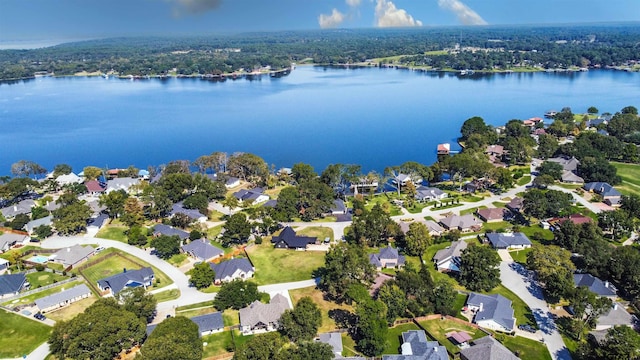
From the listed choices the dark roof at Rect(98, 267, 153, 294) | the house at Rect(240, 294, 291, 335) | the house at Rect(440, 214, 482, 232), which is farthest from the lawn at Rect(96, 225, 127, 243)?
the house at Rect(440, 214, 482, 232)

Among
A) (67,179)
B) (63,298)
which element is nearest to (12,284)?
(63,298)

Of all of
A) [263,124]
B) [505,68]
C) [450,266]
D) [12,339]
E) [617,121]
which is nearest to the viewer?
[12,339]

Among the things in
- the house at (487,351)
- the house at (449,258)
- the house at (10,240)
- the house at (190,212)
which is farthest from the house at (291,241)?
the house at (10,240)

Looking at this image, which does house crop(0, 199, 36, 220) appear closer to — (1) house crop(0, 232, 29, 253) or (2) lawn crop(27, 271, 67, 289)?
(1) house crop(0, 232, 29, 253)

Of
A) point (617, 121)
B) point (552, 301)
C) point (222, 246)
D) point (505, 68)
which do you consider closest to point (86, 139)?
point (222, 246)

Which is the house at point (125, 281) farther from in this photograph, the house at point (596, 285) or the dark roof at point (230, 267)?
the house at point (596, 285)

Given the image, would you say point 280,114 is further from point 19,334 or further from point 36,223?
point 19,334

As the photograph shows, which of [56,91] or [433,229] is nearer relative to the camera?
[433,229]

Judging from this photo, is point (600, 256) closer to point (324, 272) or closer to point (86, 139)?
point (324, 272)
